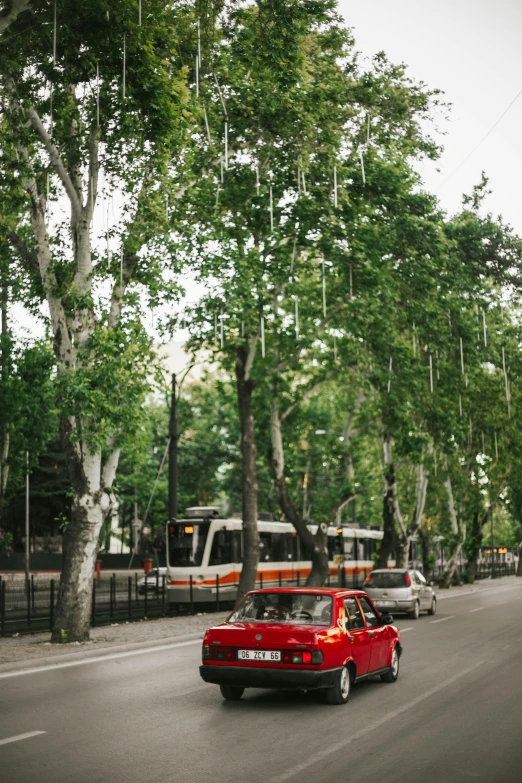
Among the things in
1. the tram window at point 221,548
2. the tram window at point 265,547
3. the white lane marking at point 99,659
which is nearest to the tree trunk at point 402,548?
the tram window at point 265,547

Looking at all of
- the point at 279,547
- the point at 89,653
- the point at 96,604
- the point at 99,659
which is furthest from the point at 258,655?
the point at 279,547

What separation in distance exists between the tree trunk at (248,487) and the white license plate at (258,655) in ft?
58.5

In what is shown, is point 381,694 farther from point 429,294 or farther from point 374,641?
point 429,294

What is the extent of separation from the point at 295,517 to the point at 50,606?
13.3 m

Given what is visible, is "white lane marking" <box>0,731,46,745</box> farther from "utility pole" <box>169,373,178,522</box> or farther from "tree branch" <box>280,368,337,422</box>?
"tree branch" <box>280,368,337,422</box>

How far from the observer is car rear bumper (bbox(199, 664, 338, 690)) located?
10367 mm

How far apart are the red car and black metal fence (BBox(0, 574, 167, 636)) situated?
10.8 m

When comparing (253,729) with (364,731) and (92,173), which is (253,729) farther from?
(92,173)

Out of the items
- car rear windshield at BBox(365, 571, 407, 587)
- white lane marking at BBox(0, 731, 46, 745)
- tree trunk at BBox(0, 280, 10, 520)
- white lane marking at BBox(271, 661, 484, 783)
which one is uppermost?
tree trunk at BBox(0, 280, 10, 520)

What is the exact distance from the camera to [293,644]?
10438mm

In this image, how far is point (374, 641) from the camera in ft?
39.6

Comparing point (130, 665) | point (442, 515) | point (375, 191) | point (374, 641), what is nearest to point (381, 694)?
point (374, 641)

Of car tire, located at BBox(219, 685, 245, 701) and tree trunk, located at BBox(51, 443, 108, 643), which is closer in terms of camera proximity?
car tire, located at BBox(219, 685, 245, 701)

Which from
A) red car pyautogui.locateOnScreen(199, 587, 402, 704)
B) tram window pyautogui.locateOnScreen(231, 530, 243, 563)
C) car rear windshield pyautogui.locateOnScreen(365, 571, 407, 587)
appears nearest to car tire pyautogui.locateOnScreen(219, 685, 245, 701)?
red car pyautogui.locateOnScreen(199, 587, 402, 704)
